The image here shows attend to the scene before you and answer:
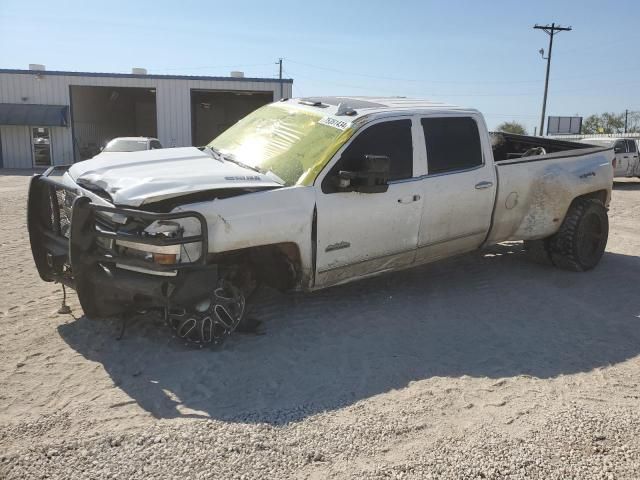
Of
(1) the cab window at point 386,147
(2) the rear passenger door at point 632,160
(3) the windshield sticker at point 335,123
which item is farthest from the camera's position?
(2) the rear passenger door at point 632,160

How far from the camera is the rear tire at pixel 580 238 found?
6.60 m

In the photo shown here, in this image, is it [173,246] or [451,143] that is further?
[451,143]

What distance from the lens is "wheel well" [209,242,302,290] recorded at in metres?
4.36

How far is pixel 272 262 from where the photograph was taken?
15.1 ft

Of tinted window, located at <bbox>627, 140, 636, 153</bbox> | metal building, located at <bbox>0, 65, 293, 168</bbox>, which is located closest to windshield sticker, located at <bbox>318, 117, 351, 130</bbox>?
tinted window, located at <bbox>627, 140, 636, 153</bbox>

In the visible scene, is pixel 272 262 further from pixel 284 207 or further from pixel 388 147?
pixel 388 147

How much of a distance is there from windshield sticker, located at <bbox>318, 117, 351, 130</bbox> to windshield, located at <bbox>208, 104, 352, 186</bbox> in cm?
3

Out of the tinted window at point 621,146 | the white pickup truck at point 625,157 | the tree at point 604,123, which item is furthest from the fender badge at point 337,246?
the tree at point 604,123

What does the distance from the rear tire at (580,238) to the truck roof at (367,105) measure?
1918 mm

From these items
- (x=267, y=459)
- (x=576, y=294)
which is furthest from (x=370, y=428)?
(x=576, y=294)

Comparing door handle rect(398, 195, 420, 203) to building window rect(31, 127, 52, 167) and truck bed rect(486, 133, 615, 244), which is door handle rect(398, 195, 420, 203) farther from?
building window rect(31, 127, 52, 167)

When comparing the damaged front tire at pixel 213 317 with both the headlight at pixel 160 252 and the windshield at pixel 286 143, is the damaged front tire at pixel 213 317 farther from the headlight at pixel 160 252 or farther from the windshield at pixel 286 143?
the windshield at pixel 286 143

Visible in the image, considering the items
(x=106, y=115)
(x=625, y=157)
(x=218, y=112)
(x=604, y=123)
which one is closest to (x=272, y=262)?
(x=625, y=157)

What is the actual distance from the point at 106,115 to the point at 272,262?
3797cm
